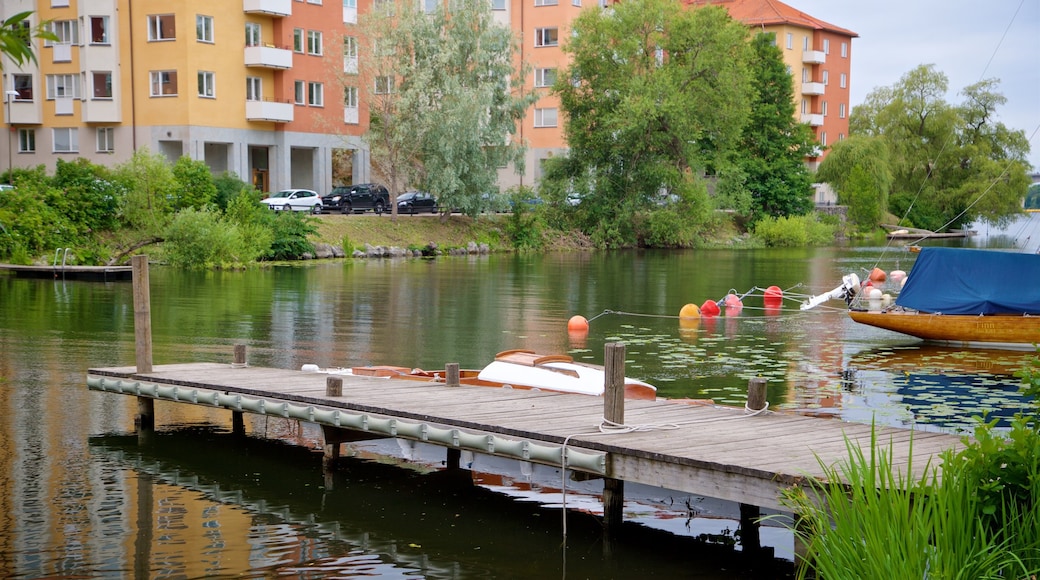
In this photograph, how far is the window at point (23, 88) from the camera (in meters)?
71.7

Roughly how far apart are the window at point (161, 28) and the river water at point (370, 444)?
28567 millimetres

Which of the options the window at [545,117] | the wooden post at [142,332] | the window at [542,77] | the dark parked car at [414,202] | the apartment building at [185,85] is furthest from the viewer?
the window at [545,117]

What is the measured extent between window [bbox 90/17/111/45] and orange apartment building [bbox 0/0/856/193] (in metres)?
0.06

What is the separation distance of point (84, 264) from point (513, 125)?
91.4 ft

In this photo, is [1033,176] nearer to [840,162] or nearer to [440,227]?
[840,162]

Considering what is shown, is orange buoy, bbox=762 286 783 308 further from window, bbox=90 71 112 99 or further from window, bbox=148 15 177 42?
window, bbox=90 71 112 99

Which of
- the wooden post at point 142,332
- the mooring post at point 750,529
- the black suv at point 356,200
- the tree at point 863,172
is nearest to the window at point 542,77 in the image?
the black suv at point 356,200

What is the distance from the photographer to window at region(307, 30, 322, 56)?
7500 centimetres

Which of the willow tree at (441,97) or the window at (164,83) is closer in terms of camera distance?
the willow tree at (441,97)

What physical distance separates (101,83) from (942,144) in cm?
6374

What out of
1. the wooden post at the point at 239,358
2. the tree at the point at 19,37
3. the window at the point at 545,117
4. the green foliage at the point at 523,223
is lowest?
the wooden post at the point at 239,358

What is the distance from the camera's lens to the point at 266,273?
51031mm

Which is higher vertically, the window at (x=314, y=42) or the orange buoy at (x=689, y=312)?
the window at (x=314, y=42)

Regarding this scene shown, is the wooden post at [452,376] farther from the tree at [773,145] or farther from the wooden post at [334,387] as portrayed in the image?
the tree at [773,145]
